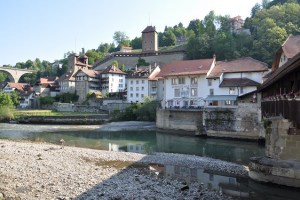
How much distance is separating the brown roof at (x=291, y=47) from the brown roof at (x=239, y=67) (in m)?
12.3

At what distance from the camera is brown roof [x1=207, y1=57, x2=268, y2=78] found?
4609 centimetres

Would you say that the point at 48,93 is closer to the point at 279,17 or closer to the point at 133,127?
the point at 133,127

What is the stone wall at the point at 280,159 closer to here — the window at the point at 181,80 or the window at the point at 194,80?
the window at the point at 194,80

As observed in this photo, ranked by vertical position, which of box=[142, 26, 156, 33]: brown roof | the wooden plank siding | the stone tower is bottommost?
the wooden plank siding

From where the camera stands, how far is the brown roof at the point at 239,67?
4609 centimetres

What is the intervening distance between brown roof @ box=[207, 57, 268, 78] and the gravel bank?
2424 cm

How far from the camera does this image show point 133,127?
54.9m

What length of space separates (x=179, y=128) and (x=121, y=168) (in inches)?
1012

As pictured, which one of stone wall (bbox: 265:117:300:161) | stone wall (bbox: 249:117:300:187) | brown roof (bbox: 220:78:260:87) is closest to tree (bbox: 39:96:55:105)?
brown roof (bbox: 220:78:260:87)

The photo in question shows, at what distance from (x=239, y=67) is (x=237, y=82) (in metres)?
2.78

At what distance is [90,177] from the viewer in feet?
59.0

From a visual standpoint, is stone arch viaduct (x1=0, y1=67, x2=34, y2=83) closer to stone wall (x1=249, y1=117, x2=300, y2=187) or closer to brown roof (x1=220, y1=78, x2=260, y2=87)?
brown roof (x1=220, y1=78, x2=260, y2=87)

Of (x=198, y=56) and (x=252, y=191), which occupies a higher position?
(x=198, y=56)

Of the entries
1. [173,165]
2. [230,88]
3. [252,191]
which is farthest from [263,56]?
[252,191]
